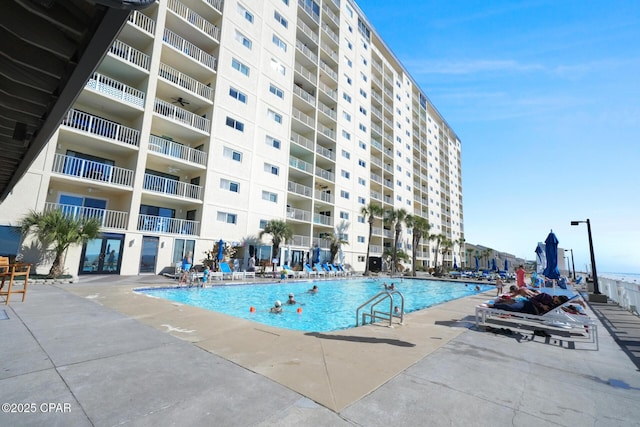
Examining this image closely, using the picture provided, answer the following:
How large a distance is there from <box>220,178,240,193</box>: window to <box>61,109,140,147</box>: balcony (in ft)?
18.7

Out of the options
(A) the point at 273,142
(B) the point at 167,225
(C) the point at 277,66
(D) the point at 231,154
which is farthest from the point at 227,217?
(C) the point at 277,66

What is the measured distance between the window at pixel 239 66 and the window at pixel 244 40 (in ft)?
6.09

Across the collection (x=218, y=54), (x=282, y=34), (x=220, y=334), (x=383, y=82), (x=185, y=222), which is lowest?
(x=220, y=334)

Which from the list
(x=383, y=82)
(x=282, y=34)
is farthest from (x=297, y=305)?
(x=383, y=82)

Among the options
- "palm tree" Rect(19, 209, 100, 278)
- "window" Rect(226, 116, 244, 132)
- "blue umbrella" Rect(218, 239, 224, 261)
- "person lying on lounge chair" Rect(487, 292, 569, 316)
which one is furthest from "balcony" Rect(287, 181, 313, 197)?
"person lying on lounge chair" Rect(487, 292, 569, 316)

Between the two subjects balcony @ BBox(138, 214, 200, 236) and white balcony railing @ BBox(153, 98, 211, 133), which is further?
white balcony railing @ BBox(153, 98, 211, 133)

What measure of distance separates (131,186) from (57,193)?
348 centimetres

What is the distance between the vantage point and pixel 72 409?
246cm

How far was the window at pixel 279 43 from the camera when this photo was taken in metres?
25.8

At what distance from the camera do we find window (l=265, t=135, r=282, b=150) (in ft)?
79.6

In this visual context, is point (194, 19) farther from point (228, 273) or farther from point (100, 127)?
point (228, 273)

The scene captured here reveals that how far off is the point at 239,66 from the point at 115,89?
962cm

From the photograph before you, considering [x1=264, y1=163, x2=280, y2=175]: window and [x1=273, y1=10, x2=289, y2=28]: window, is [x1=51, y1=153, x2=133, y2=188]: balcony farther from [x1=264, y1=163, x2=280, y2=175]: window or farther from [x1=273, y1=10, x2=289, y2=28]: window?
[x1=273, y1=10, x2=289, y2=28]: window

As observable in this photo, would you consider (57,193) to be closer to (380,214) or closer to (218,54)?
(218,54)
